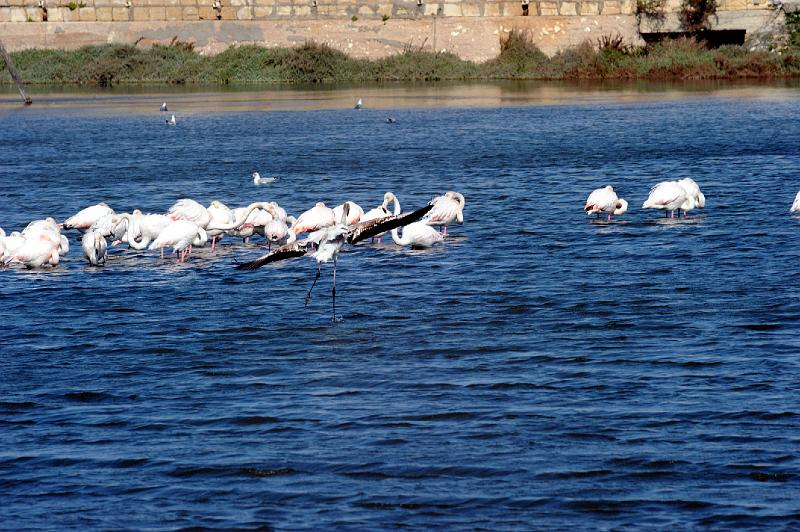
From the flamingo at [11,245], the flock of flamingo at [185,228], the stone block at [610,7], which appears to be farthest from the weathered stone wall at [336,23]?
the flamingo at [11,245]

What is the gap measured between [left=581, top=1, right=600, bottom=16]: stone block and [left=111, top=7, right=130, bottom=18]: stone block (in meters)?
24.3

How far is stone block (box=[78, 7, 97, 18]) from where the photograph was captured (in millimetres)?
72938

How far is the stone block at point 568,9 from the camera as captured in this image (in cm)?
7079

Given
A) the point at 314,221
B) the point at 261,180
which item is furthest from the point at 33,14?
the point at 314,221

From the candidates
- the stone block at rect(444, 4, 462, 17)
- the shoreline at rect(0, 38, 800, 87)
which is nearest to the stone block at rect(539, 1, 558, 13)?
the shoreline at rect(0, 38, 800, 87)

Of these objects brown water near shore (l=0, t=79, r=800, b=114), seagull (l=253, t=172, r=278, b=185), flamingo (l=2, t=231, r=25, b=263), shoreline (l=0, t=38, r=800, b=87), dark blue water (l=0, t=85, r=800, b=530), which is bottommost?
dark blue water (l=0, t=85, r=800, b=530)

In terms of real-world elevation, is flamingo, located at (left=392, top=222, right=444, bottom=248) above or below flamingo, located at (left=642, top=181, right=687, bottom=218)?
below

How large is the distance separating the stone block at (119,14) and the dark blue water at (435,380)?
51308mm

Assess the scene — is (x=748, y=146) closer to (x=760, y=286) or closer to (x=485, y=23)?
(x=760, y=286)

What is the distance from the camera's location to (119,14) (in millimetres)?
72812

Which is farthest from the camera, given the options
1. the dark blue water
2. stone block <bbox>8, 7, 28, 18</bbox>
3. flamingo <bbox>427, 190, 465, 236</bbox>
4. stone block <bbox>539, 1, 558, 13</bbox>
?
stone block <bbox>8, 7, 28, 18</bbox>

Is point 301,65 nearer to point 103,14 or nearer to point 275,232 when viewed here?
point 103,14

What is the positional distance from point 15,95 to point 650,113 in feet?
101

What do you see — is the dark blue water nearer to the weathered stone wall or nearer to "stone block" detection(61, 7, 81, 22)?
the weathered stone wall
